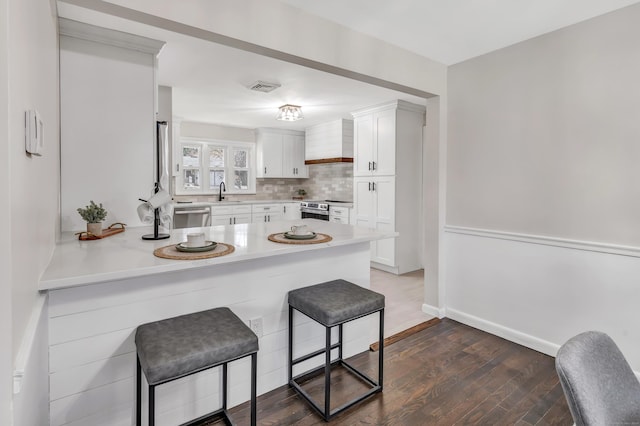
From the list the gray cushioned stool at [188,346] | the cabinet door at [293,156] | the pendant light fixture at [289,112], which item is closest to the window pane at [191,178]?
the cabinet door at [293,156]

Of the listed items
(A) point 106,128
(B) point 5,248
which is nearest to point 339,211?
(A) point 106,128

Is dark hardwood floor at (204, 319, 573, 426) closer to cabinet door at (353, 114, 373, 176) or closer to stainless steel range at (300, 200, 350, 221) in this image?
cabinet door at (353, 114, 373, 176)

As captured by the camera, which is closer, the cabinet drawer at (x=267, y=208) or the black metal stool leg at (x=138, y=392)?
the black metal stool leg at (x=138, y=392)

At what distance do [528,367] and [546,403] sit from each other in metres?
0.40

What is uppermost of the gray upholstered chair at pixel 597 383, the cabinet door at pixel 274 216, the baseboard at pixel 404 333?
the cabinet door at pixel 274 216

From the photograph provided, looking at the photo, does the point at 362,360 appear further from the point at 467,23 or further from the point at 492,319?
the point at 467,23

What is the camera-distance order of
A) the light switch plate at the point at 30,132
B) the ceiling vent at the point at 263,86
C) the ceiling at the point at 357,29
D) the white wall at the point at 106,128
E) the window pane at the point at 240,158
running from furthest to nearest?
1. the window pane at the point at 240,158
2. the ceiling vent at the point at 263,86
3. the white wall at the point at 106,128
4. the ceiling at the point at 357,29
5. the light switch plate at the point at 30,132

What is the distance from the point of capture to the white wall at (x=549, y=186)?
215 centimetres

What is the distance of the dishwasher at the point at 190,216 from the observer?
4703mm

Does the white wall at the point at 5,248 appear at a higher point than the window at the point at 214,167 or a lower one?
lower

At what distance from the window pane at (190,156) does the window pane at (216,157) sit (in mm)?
221

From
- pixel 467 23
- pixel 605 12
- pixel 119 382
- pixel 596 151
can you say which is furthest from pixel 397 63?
pixel 119 382

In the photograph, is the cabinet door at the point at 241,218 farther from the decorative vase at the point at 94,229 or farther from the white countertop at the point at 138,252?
the decorative vase at the point at 94,229

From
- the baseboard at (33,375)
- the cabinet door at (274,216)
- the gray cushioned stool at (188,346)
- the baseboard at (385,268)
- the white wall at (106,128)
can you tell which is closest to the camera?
the baseboard at (33,375)
